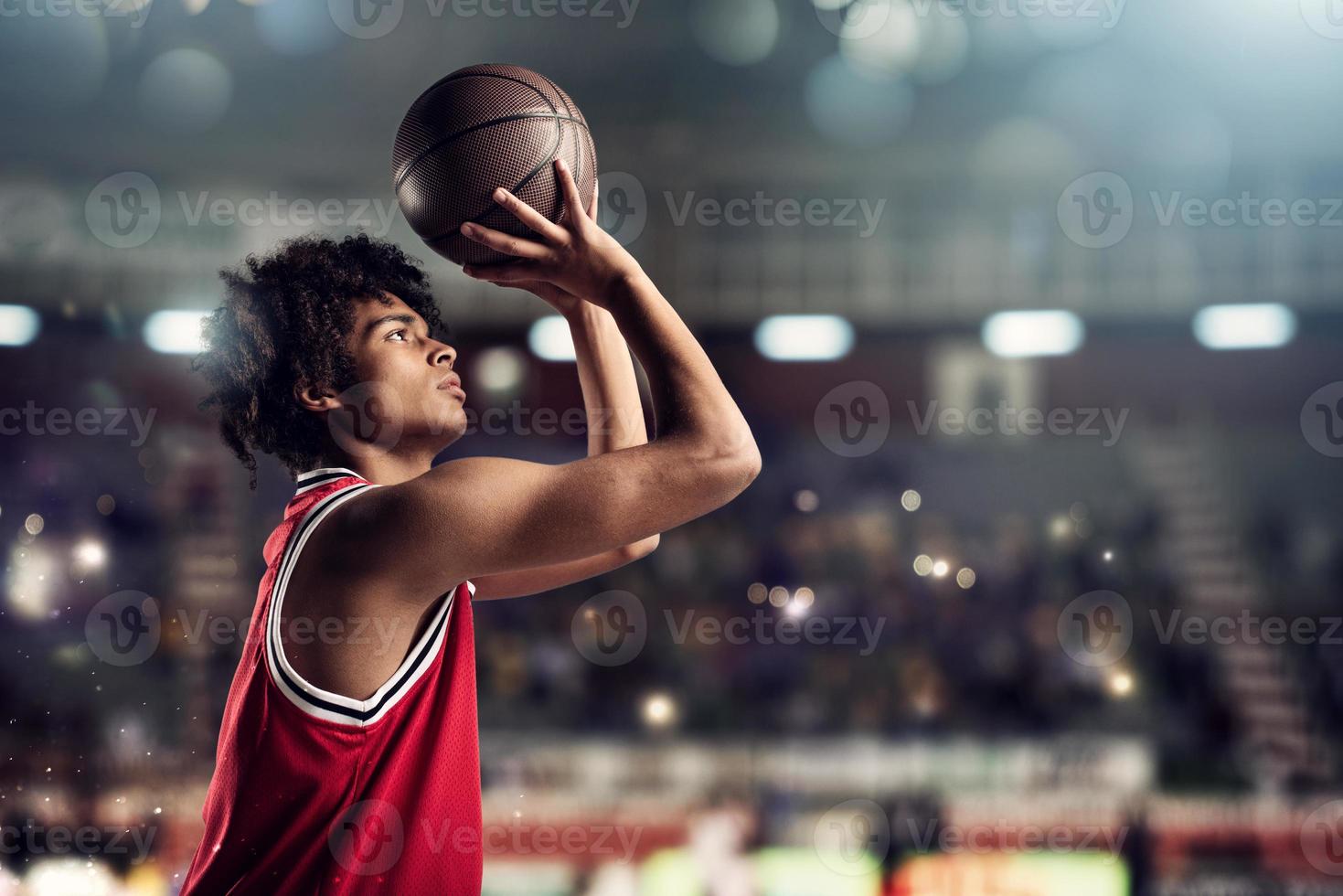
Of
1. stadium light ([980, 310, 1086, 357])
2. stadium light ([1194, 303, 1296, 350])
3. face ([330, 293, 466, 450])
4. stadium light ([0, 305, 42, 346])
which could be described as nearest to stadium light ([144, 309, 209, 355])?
stadium light ([0, 305, 42, 346])

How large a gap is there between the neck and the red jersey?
128 millimetres

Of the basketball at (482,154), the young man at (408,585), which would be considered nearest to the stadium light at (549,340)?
the basketball at (482,154)

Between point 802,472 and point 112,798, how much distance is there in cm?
465

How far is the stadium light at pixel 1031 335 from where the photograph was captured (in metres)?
6.71

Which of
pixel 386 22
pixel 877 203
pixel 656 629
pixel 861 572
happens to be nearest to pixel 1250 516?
pixel 861 572

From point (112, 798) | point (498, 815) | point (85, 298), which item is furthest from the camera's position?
point (85, 298)

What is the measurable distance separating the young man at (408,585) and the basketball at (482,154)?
Result: 0.11 meters

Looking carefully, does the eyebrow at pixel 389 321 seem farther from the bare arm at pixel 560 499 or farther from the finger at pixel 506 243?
the bare arm at pixel 560 499

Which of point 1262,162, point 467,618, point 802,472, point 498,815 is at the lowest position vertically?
point 498,815

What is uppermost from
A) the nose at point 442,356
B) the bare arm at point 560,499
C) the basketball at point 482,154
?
the basketball at point 482,154

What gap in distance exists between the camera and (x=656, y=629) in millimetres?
6543

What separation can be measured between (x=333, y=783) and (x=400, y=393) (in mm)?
506

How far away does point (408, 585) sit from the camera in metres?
1.10

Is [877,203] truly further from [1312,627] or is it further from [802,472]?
[1312,627]
